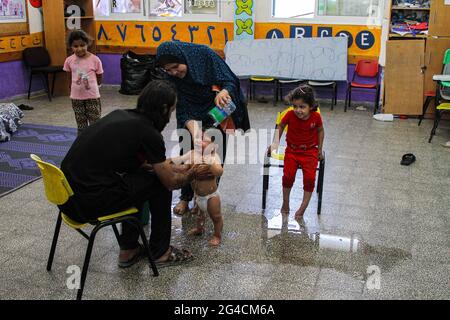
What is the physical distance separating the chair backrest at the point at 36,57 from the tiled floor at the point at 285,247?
425 centimetres

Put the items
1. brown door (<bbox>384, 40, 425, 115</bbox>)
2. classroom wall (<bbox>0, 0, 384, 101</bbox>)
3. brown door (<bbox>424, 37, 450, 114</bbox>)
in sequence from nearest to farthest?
brown door (<bbox>424, 37, 450, 114</bbox>), brown door (<bbox>384, 40, 425, 115</bbox>), classroom wall (<bbox>0, 0, 384, 101</bbox>)

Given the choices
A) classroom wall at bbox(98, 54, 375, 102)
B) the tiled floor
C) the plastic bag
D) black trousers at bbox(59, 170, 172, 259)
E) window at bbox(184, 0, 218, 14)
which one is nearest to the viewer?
black trousers at bbox(59, 170, 172, 259)

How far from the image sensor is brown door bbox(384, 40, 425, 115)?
6.90 meters

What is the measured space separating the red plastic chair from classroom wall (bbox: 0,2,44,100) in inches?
206

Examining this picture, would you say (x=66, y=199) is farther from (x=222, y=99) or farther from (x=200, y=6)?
(x=200, y=6)

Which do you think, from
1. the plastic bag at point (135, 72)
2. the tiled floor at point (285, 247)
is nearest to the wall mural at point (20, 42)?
the plastic bag at point (135, 72)

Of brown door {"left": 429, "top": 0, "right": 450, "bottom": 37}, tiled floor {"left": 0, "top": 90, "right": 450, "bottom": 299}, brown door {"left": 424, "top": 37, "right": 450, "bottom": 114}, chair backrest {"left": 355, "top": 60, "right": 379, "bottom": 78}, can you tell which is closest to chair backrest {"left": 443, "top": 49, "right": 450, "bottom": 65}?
brown door {"left": 424, "top": 37, "right": 450, "bottom": 114}

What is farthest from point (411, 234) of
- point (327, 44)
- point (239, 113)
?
point (327, 44)

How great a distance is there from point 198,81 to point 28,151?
2.83m

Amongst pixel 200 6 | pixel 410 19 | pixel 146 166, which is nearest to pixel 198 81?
pixel 146 166

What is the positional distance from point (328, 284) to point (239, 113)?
51.7 inches

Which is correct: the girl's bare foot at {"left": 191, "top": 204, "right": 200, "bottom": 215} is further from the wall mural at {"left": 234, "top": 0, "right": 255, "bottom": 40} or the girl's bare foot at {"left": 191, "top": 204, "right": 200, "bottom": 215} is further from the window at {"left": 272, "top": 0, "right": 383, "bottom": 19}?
the window at {"left": 272, "top": 0, "right": 383, "bottom": 19}

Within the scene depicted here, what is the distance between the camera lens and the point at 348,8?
25.5ft

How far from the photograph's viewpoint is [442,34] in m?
6.74
